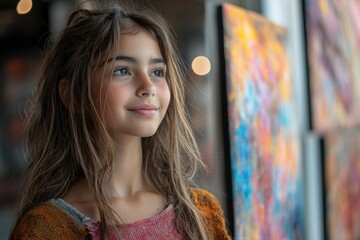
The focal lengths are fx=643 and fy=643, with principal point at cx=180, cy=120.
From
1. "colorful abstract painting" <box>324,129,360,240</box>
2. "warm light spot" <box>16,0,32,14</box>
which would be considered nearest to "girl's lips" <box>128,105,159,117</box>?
"warm light spot" <box>16,0,32,14</box>

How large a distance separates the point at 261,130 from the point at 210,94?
402 millimetres

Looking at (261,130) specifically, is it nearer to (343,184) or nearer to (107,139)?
(343,184)

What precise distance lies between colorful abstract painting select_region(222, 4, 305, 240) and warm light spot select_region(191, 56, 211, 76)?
16 centimetres

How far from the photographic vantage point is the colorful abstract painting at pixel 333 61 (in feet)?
13.7

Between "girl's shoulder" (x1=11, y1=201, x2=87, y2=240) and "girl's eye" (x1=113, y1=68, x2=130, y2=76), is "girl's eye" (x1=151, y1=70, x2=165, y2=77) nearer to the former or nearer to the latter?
"girl's eye" (x1=113, y1=68, x2=130, y2=76)

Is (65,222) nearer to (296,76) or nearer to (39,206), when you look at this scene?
(39,206)

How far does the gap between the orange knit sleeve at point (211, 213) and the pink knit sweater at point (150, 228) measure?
12cm

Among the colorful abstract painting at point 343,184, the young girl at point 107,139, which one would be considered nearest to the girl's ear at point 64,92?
the young girl at point 107,139

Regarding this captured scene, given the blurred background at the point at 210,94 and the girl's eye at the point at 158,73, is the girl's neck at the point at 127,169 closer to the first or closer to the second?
the girl's eye at the point at 158,73

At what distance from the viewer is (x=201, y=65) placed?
9.85 ft

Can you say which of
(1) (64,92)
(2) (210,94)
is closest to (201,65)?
(2) (210,94)

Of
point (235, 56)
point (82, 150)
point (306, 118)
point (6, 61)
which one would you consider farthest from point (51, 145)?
point (306, 118)

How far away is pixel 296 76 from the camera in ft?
14.1

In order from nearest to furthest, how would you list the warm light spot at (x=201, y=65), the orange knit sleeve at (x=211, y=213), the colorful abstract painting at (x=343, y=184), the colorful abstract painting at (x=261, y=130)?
1. the orange knit sleeve at (x=211, y=213)
2. the colorful abstract painting at (x=261, y=130)
3. the warm light spot at (x=201, y=65)
4. the colorful abstract painting at (x=343, y=184)
